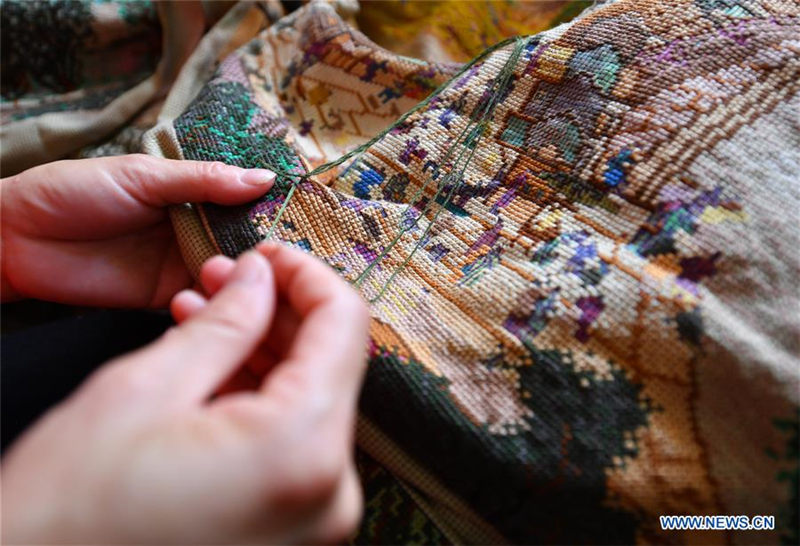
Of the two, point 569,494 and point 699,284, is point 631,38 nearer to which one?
point 699,284

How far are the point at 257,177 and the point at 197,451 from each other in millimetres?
416

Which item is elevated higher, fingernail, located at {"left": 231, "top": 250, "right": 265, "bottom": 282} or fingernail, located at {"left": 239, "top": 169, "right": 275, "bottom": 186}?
fingernail, located at {"left": 231, "top": 250, "right": 265, "bottom": 282}

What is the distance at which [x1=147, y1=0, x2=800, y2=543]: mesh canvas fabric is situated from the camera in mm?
534

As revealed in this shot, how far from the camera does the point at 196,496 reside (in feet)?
1.22

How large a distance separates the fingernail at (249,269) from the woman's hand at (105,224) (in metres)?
0.22

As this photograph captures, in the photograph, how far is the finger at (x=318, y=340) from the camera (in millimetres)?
424

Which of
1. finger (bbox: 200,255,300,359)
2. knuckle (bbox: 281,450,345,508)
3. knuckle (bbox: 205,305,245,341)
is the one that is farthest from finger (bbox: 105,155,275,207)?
knuckle (bbox: 281,450,345,508)

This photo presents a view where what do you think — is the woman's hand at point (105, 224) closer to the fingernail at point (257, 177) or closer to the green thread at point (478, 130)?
the fingernail at point (257, 177)

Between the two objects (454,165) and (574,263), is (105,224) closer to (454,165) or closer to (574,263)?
(454,165)

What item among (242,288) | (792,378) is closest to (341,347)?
(242,288)

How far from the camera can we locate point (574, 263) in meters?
0.61

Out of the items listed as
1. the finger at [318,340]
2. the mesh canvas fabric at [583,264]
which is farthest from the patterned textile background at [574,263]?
the finger at [318,340]

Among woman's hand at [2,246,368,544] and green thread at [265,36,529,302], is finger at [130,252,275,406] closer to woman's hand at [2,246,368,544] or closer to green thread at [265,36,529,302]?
Answer: woman's hand at [2,246,368,544]

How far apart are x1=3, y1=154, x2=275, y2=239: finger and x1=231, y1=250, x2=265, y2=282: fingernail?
225 millimetres
